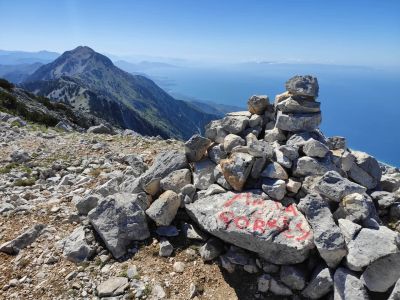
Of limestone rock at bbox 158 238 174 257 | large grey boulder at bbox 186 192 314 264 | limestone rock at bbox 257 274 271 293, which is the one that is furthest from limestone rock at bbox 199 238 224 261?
limestone rock at bbox 257 274 271 293

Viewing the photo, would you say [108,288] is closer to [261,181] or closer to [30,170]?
[261,181]

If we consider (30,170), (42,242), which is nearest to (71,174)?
(30,170)

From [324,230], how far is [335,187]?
1.57m

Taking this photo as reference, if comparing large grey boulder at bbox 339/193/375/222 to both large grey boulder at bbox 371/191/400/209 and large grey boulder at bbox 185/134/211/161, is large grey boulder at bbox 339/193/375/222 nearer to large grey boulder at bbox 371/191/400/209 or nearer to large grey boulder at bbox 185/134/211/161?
large grey boulder at bbox 371/191/400/209

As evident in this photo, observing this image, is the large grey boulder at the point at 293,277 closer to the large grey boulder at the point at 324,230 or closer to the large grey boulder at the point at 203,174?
the large grey boulder at the point at 324,230

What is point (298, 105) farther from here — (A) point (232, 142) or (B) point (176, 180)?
(B) point (176, 180)

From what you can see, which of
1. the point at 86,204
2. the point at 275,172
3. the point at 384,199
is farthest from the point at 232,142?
the point at 86,204

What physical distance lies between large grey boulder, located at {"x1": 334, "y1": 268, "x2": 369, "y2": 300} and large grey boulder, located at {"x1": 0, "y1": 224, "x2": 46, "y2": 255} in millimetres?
8935

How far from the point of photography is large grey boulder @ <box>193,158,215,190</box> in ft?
37.4

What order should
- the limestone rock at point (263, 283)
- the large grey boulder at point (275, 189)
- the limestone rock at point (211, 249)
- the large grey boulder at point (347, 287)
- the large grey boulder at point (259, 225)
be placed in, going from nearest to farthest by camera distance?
the large grey boulder at point (347, 287) < the large grey boulder at point (259, 225) < the limestone rock at point (263, 283) < the limestone rock at point (211, 249) < the large grey boulder at point (275, 189)

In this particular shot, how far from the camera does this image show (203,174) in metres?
11.7

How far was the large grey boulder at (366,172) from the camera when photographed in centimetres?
1126

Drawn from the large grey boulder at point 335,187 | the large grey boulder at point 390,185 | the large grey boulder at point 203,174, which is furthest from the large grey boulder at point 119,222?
the large grey boulder at point 390,185

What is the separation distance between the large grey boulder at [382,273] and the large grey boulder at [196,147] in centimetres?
676
